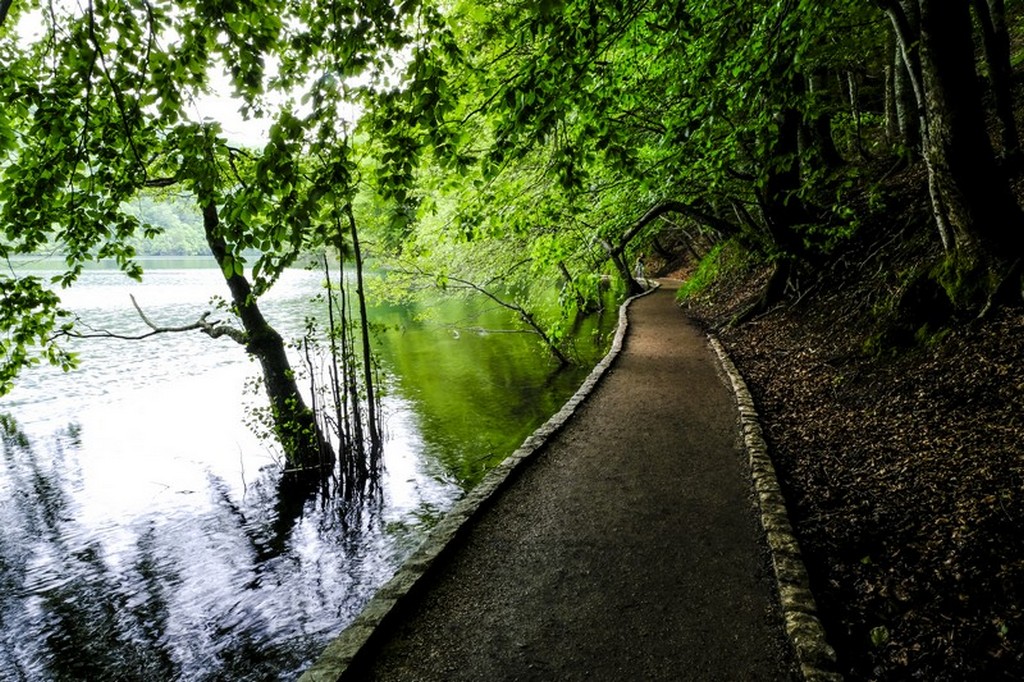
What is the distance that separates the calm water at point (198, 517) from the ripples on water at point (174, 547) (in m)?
0.03

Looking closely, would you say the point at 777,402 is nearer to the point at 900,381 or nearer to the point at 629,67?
the point at 900,381

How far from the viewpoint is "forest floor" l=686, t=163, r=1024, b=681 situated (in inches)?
127

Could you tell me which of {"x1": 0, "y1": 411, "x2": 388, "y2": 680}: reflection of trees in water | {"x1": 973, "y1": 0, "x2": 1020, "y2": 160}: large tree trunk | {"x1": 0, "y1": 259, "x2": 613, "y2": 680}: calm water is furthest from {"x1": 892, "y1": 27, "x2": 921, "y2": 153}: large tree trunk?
{"x1": 0, "y1": 411, "x2": 388, "y2": 680}: reflection of trees in water

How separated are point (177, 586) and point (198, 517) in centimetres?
208

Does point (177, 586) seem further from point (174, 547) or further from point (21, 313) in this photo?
point (21, 313)

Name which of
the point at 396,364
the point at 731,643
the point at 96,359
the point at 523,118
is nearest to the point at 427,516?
the point at 731,643

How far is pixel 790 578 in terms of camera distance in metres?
3.96

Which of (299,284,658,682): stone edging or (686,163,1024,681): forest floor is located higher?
(686,163,1024,681): forest floor

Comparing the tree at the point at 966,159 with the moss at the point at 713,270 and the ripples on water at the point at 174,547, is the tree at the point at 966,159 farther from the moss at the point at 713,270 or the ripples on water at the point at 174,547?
the moss at the point at 713,270

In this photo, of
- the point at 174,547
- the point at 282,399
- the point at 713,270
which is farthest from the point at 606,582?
the point at 713,270

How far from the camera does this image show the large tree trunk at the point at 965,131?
5636 mm

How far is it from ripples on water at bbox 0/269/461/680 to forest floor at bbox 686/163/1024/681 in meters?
5.19

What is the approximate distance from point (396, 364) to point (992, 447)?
1636 cm

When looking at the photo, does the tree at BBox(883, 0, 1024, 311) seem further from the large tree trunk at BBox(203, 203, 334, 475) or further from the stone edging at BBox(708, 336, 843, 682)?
the large tree trunk at BBox(203, 203, 334, 475)
